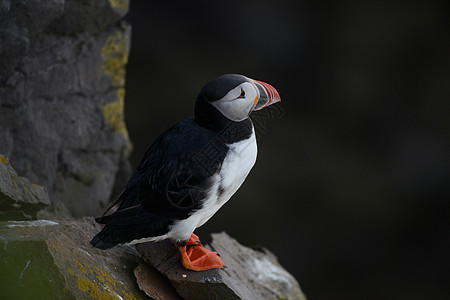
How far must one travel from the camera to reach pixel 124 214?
7.24 ft

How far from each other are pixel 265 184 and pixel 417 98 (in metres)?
1.90

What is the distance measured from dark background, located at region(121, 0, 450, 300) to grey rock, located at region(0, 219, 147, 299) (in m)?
3.38

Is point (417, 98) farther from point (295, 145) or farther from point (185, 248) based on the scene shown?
point (185, 248)

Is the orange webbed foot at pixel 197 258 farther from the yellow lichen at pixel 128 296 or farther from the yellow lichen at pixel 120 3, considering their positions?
the yellow lichen at pixel 120 3

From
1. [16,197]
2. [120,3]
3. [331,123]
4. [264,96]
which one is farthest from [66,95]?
[331,123]

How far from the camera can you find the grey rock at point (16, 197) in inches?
90.9

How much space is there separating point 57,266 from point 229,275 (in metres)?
1.10

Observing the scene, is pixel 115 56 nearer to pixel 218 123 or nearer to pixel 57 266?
pixel 218 123

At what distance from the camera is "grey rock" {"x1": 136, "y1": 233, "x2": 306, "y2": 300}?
2.37 m

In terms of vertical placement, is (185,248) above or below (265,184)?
above

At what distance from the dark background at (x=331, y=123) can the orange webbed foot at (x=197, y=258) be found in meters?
3.08

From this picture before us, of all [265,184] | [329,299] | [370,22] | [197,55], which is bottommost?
[329,299]

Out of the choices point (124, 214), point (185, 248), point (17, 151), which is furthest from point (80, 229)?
point (17, 151)

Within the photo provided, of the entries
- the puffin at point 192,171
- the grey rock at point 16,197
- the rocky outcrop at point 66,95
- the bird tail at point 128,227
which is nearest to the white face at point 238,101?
the puffin at point 192,171
